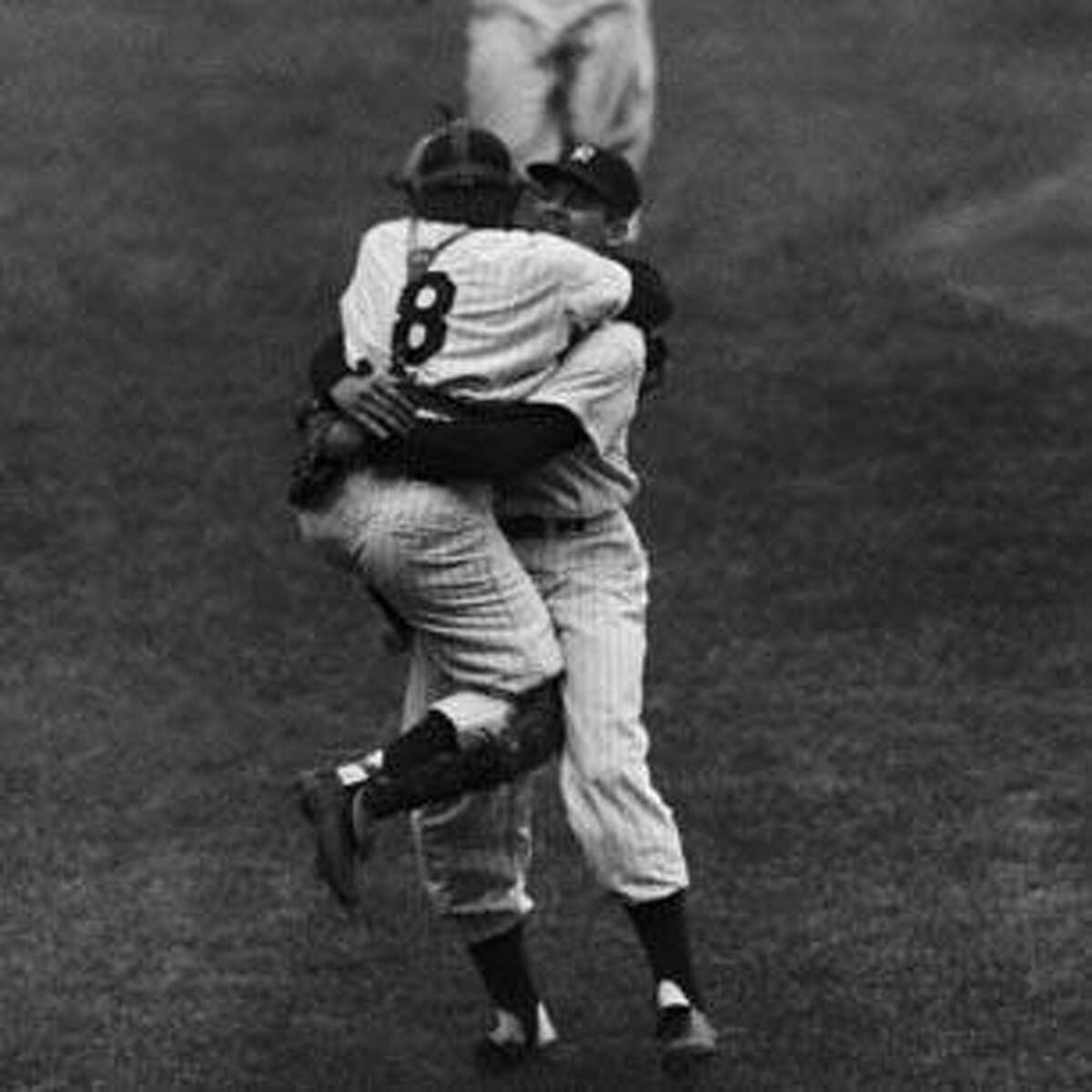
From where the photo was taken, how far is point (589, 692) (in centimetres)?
970

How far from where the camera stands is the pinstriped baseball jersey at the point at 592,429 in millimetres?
9516

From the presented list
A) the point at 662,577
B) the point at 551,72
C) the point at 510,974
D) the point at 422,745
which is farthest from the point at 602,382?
the point at 551,72

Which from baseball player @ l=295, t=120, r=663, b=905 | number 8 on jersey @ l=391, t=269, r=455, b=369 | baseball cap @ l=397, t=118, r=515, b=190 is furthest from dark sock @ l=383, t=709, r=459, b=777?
baseball cap @ l=397, t=118, r=515, b=190

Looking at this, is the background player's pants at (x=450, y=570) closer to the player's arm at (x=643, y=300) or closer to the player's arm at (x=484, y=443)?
the player's arm at (x=484, y=443)

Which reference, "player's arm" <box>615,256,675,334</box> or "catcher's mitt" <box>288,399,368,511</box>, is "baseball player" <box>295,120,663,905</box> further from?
"player's arm" <box>615,256,675,334</box>

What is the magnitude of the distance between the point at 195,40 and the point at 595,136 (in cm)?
528

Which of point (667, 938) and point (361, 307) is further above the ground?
point (361, 307)

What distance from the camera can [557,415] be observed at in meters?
9.50

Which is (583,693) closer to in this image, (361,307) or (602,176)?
(361,307)

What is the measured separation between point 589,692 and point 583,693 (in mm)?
14

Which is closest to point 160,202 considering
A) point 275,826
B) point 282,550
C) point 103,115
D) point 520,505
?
point 103,115

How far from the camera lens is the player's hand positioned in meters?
9.38

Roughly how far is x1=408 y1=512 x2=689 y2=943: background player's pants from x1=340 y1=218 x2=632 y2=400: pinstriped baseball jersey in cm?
54

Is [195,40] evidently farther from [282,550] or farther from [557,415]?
[557,415]
